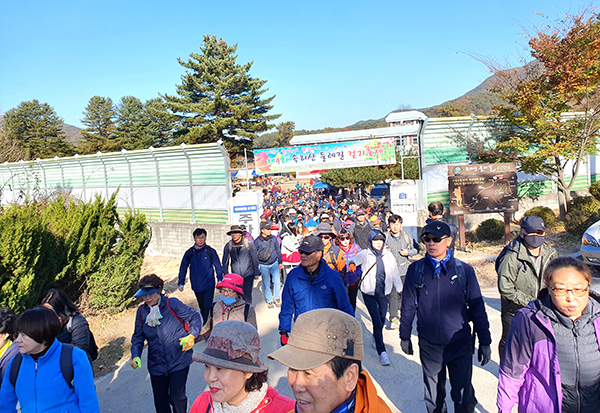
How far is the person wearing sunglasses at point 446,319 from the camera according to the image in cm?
337

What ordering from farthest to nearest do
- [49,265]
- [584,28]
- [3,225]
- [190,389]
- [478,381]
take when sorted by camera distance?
[584,28] < [49,265] < [3,225] < [190,389] < [478,381]

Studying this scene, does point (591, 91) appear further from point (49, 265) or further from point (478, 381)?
point (49, 265)

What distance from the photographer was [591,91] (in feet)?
34.4

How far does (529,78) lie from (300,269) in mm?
10614

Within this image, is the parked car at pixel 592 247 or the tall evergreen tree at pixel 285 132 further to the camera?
the tall evergreen tree at pixel 285 132

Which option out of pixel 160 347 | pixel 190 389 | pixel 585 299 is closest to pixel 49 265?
pixel 190 389

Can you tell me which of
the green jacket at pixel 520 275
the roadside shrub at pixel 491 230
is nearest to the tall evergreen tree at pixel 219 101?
the roadside shrub at pixel 491 230

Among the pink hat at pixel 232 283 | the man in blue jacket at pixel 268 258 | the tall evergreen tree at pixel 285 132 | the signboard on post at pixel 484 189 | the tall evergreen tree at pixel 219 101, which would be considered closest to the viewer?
the pink hat at pixel 232 283

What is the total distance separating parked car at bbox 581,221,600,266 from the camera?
22.1ft

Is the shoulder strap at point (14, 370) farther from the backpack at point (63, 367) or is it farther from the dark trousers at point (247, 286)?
the dark trousers at point (247, 286)

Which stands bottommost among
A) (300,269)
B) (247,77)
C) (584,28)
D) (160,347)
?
(160,347)

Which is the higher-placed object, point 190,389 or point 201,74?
point 201,74

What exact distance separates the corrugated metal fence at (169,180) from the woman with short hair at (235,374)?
38.2 ft

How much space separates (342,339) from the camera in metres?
1.63
